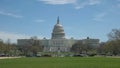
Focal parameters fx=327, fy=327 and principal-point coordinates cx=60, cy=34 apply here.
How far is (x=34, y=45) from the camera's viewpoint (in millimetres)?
150875

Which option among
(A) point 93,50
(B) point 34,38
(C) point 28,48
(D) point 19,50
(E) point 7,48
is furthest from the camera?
(A) point 93,50

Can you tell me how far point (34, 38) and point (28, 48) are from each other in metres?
17.9

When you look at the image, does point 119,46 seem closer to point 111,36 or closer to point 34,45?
point 111,36

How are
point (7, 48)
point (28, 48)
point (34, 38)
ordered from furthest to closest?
point (34, 38) → point (28, 48) → point (7, 48)

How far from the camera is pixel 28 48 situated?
145375 mm

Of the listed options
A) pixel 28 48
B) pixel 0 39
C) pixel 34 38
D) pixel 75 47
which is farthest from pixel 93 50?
pixel 0 39

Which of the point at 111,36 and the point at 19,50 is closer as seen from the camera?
the point at 111,36

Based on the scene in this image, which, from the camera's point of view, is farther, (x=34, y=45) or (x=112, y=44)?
(x=34, y=45)

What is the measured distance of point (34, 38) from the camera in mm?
162750

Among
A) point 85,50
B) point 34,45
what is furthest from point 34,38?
point 85,50

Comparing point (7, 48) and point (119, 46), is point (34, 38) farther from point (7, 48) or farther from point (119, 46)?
point (119, 46)

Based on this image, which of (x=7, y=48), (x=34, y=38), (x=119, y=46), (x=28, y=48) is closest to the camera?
(x=119, y=46)

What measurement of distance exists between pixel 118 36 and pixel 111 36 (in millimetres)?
4636

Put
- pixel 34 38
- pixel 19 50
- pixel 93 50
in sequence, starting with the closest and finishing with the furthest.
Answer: pixel 34 38 < pixel 19 50 < pixel 93 50
